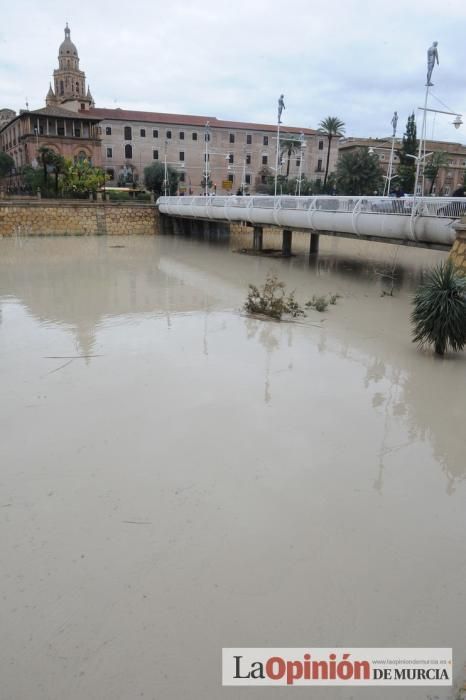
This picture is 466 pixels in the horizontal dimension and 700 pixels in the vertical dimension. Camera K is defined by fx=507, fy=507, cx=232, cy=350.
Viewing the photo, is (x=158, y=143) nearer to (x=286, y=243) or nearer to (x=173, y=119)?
(x=173, y=119)

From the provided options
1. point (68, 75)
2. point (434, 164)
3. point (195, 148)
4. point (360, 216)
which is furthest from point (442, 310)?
point (68, 75)

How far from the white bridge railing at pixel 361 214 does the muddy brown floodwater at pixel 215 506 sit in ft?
14.9

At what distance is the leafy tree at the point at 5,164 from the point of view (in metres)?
56.4

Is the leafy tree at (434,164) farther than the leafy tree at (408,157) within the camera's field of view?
Yes

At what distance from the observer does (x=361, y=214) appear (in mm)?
16078

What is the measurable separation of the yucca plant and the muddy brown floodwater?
0.45m

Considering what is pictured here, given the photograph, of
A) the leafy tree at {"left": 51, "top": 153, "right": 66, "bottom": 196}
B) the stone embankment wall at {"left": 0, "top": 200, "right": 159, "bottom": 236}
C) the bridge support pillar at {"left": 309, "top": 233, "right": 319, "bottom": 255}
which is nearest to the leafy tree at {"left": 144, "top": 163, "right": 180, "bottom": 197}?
the leafy tree at {"left": 51, "top": 153, "right": 66, "bottom": 196}

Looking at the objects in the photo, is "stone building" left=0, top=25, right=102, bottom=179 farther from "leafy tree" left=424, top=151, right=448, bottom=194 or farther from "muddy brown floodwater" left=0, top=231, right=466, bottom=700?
"muddy brown floodwater" left=0, top=231, right=466, bottom=700

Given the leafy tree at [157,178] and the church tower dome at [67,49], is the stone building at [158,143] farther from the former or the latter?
the church tower dome at [67,49]

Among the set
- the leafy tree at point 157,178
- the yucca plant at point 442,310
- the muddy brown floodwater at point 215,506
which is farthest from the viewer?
the leafy tree at point 157,178

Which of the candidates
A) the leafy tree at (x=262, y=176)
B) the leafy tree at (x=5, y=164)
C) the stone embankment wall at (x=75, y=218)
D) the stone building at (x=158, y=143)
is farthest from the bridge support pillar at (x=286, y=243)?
the leafy tree at (x=262, y=176)

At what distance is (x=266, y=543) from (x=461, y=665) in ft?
5.43

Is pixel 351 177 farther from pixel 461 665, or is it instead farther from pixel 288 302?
pixel 461 665

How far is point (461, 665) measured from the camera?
10.8ft
